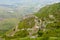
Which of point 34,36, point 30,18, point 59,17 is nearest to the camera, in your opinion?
point 34,36

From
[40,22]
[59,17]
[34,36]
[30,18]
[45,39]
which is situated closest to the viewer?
[45,39]

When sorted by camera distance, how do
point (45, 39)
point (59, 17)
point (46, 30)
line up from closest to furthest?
point (45, 39)
point (46, 30)
point (59, 17)

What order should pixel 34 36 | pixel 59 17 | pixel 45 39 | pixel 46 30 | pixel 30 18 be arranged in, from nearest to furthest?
pixel 45 39 < pixel 34 36 < pixel 46 30 < pixel 30 18 < pixel 59 17

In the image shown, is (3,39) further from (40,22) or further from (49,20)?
(49,20)

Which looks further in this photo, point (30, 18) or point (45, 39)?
point (30, 18)

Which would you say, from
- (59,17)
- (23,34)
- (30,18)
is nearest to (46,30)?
(23,34)

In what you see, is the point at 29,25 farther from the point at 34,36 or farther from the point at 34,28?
the point at 34,36

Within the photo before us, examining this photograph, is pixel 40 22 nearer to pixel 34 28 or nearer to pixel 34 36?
pixel 34 28

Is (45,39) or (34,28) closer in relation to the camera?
(45,39)

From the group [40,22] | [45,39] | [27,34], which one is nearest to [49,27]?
[40,22]
